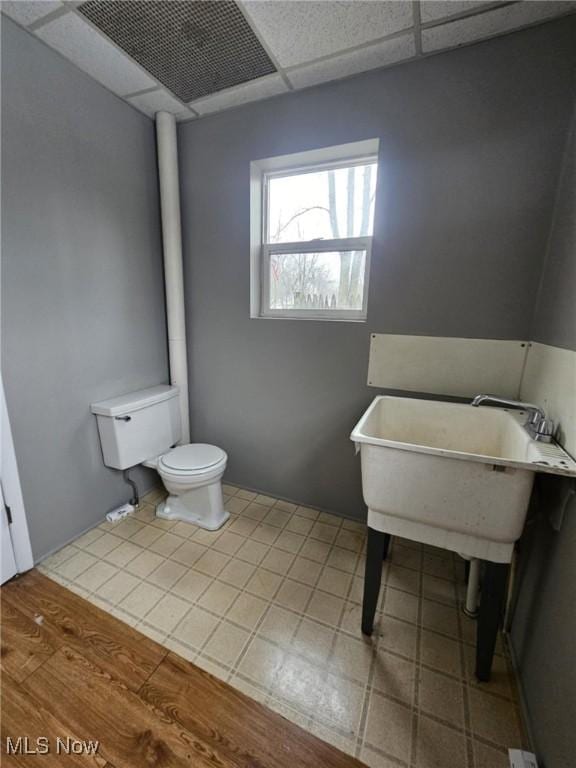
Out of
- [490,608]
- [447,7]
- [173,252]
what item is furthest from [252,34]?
[490,608]

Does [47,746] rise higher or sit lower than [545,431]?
lower

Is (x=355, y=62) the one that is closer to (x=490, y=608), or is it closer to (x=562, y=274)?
(x=562, y=274)

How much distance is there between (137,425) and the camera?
1.79 meters

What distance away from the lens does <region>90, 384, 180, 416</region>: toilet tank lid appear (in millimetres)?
1666

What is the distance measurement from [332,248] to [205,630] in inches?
74.5

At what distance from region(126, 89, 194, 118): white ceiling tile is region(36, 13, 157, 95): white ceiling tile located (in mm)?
58

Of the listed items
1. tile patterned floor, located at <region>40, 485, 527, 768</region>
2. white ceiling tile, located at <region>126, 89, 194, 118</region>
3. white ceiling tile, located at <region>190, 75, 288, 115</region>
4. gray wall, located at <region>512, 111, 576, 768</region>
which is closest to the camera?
gray wall, located at <region>512, 111, 576, 768</region>

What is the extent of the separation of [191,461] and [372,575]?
1.07 metres

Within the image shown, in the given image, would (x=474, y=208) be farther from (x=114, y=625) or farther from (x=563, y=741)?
(x=114, y=625)

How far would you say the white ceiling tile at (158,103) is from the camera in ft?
5.29

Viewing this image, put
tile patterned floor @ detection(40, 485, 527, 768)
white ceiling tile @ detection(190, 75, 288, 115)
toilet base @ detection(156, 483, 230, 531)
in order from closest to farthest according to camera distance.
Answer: tile patterned floor @ detection(40, 485, 527, 768) < white ceiling tile @ detection(190, 75, 288, 115) < toilet base @ detection(156, 483, 230, 531)

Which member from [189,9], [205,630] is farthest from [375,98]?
[205,630]

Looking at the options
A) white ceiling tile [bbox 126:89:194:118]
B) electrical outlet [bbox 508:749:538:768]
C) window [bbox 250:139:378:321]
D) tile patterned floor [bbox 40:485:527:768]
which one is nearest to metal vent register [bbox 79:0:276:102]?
white ceiling tile [bbox 126:89:194:118]

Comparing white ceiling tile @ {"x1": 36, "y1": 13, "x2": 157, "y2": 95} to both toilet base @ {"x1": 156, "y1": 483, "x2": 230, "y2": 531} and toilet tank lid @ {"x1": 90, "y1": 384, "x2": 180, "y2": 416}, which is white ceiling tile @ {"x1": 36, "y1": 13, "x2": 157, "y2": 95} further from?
toilet base @ {"x1": 156, "y1": 483, "x2": 230, "y2": 531}
